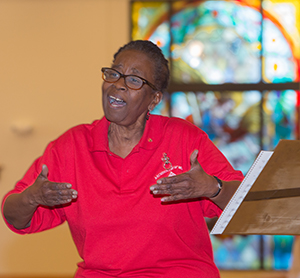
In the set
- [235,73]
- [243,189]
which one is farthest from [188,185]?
[235,73]

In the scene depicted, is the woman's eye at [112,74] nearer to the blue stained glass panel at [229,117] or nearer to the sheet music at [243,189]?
the sheet music at [243,189]

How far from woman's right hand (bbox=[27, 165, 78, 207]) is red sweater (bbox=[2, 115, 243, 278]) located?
6.9 inches

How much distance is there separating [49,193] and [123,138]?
441mm

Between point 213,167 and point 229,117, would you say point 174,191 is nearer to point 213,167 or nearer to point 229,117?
point 213,167

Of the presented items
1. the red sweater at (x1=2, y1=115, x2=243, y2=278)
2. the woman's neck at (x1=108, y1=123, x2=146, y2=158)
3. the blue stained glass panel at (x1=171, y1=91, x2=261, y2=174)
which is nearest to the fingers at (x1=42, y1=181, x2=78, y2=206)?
the red sweater at (x1=2, y1=115, x2=243, y2=278)

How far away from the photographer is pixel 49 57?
14.8 ft

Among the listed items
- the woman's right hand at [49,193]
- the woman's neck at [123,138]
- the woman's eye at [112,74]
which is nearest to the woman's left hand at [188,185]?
the woman's right hand at [49,193]

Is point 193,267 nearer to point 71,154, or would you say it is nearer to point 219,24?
point 71,154

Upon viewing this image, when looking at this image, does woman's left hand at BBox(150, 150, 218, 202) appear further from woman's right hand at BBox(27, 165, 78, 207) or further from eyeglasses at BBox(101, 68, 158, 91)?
eyeglasses at BBox(101, 68, 158, 91)

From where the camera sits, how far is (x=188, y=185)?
131 cm

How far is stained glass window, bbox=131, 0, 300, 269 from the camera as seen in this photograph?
14.5 ft

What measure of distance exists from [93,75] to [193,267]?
3.21 metres

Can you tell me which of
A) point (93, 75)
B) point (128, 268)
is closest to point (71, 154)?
point (128, 268)

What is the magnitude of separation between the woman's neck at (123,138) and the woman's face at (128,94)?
0.10ft
